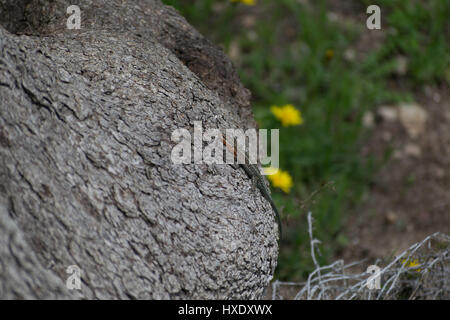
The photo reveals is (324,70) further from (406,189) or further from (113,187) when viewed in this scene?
(113,187)

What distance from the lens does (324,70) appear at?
361 cm

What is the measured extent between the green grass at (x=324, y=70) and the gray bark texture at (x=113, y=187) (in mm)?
1418

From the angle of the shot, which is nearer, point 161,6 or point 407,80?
point 161,6

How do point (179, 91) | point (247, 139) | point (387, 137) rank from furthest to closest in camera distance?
point (387, 137) → point (247, 139) → point (179, 91)

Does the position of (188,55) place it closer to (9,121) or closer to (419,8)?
(9,121)

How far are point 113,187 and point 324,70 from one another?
8.42ft

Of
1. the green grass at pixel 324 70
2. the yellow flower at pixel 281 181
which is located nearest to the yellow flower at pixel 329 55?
the green grass at pixel 324 70

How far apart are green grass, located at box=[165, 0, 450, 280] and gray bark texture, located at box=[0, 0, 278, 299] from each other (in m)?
1.42

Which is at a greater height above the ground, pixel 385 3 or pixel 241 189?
pixel 385 3

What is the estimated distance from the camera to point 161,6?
7.49ft

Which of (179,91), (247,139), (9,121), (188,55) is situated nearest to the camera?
(9,121)

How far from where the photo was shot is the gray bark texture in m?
1.31

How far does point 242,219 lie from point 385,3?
2.95 metres
